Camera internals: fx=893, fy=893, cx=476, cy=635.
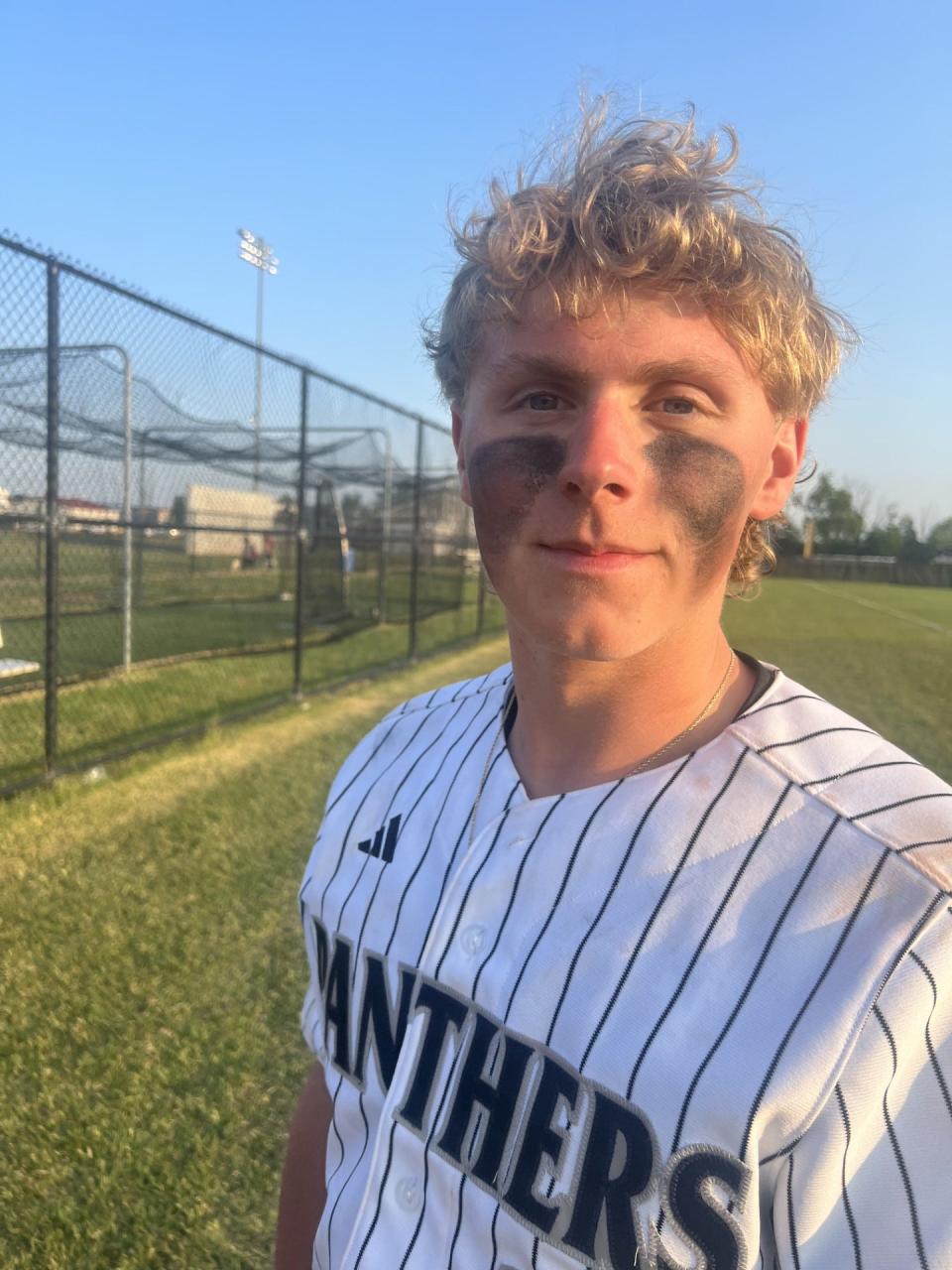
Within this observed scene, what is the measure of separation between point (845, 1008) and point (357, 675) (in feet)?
28.5

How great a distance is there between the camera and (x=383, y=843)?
134 cm

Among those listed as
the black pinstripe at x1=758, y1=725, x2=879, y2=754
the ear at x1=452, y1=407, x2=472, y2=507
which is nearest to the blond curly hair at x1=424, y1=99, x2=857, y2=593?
the ear at x1=452, y1=407, x2=472, y2=507

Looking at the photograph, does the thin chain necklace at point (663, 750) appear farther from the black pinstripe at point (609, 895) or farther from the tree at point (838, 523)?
the tree at point (838, 523)

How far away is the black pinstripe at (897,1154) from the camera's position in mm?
771

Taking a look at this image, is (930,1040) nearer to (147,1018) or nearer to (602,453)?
(602,453)

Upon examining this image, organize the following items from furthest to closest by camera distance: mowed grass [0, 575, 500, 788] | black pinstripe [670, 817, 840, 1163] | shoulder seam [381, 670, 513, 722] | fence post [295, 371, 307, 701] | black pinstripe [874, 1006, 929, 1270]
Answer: fence post [295, 371, 307, 701]
mowed grass [0, 575, 500, 788]
shoulder seam [381, 670, 513, 722]
black pinstripe [670, 817, 840, 1163]
black pinstripe [874, 1006, 929, 1270]

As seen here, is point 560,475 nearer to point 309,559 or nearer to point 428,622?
point 309,559

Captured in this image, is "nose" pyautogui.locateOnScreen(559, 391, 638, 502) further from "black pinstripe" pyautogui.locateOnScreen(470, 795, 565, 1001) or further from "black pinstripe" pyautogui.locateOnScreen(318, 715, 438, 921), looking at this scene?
"black pinstripe" pyautogui.locateOnScreen(318, 715, 438, 921)

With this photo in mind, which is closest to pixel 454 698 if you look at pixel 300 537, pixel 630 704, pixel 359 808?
pixel 359 808

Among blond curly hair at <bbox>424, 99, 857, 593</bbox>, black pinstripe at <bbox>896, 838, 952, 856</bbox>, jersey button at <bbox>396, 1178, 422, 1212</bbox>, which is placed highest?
blond curly hair at <bbox>424, 99, 857, 593</bbox>

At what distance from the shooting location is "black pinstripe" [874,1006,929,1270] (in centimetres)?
77

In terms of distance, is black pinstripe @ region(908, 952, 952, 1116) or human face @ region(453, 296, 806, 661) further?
human face @ region(453, 296, 806, 661)

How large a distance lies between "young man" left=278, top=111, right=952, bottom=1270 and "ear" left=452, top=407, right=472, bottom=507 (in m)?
0.03

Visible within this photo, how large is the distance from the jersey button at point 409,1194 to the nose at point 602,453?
0.85 metres
